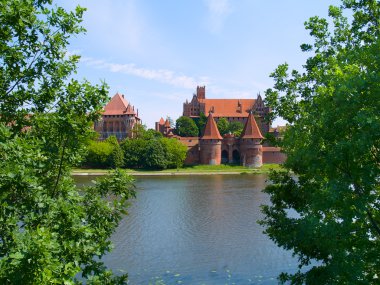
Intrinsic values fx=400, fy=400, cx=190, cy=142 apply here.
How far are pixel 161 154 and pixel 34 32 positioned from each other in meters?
58.1

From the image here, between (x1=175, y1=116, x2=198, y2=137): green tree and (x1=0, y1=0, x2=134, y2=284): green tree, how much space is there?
273 ft

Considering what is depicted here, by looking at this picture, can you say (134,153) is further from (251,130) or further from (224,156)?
(251,130)

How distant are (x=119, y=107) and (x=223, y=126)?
23.0 meters

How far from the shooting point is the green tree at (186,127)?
89562 mm

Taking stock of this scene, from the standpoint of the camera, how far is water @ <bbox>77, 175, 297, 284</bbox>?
13.5m

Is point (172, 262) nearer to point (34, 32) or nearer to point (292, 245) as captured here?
point (292, 245)

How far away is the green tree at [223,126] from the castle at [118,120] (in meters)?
18.6

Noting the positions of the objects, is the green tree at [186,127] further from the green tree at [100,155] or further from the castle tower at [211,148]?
the green tree at [100,155]

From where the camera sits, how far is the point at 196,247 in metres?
16.9

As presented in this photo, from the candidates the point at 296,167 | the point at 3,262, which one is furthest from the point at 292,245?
the point at 3,262

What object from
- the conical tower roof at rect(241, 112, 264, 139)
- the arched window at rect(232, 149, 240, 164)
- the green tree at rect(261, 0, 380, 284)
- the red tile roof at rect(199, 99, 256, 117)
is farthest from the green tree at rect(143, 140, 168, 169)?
the green tree at rect(261, 0, 380, 284)

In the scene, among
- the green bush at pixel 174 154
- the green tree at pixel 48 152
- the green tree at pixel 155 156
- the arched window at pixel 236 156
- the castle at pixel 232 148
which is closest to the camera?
the green tree at pixel 48 152

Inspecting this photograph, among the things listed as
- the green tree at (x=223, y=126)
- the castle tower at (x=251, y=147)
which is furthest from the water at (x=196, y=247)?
the green tree at (x=223, y=126)

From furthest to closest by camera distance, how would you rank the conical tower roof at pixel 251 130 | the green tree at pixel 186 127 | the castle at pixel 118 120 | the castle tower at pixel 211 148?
the green tree at pixel 186 127
the castle at pixel 118 120
the castle tower at pixel 211 148
the conical tower roof at pixel 251 130
